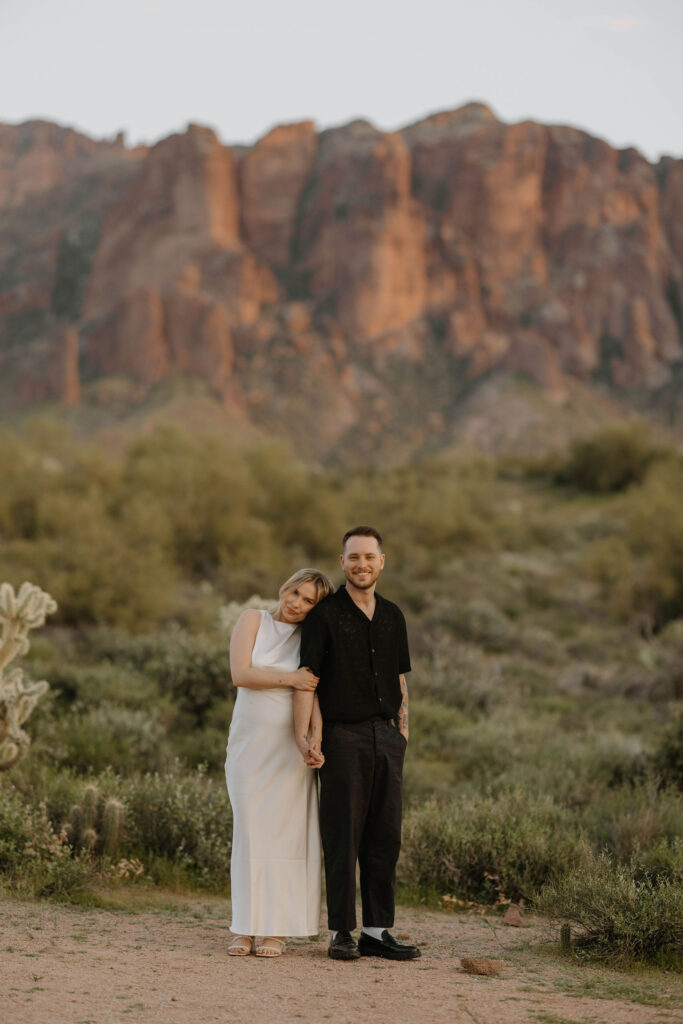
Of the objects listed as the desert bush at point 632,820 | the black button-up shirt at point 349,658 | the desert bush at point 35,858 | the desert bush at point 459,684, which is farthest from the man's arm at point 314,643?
the desert bush at point 459,684

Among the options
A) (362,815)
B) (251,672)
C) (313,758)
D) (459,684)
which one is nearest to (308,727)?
(313,758)

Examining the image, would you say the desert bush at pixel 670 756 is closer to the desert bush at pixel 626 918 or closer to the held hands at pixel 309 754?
the desert bush at pixel 626 918

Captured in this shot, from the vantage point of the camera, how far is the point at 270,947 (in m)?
5.32

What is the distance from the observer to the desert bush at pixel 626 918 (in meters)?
5.36

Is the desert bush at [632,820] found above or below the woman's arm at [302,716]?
below

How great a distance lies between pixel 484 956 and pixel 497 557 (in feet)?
77.1

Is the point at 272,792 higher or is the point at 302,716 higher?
the point at 302,716

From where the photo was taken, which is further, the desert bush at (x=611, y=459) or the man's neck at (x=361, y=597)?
the desert bush at (x=611, y=459)

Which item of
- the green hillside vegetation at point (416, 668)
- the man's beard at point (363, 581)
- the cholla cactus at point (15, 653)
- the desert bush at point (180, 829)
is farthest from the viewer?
the cholla cactus at point (15, 653)

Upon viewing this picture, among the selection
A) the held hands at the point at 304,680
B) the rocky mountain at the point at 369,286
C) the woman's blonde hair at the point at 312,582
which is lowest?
the held hands at the point at 304,680

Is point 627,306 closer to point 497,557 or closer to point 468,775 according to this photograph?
point 497,557

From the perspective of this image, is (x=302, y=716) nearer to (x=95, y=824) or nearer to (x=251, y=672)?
(x=251, y=672)

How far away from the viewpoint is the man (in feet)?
17.4

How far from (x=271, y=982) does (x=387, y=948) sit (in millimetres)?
740
